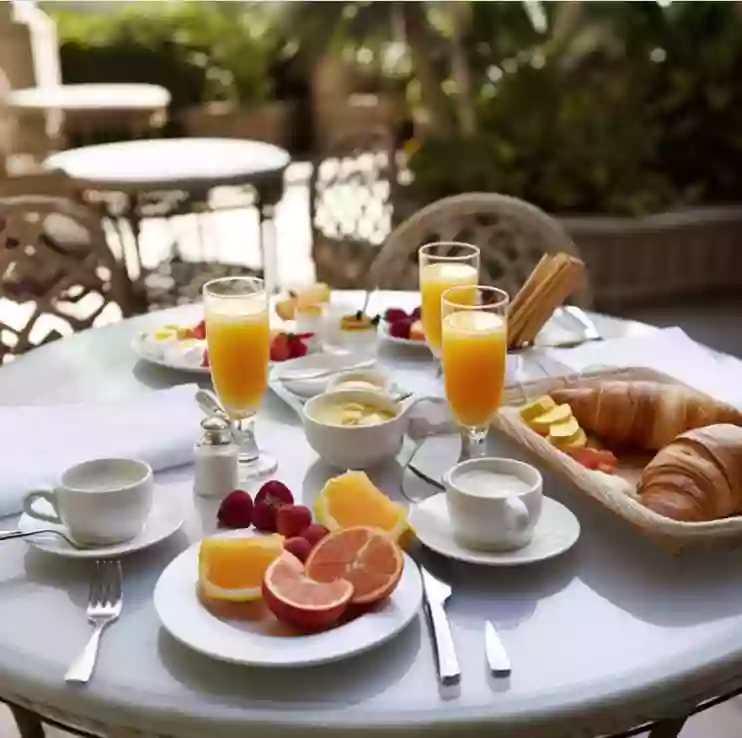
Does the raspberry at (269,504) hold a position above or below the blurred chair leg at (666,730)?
above

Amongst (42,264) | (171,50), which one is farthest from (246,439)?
(171,50)

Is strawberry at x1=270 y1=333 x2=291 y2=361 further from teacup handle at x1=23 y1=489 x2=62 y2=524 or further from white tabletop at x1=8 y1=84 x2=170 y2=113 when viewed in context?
white tabletop at x1=8 y1=84 x2=170 y2=113

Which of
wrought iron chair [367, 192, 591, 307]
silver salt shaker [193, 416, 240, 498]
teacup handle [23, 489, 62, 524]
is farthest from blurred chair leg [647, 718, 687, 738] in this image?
wrought iron chair [367, 192, 591, 307]

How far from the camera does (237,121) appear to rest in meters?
7.26

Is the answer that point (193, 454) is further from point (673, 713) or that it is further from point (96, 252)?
point (96, 252)

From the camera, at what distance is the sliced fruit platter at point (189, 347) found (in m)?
1.50

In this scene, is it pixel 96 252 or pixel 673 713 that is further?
pixel 96 252

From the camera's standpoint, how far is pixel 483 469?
3.44ft

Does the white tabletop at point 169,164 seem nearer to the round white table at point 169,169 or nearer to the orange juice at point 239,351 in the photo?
the round white table at point 169,169

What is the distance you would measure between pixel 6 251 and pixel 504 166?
2.63 m

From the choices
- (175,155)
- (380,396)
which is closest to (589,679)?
(380,396)

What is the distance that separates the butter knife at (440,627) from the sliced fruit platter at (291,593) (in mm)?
19

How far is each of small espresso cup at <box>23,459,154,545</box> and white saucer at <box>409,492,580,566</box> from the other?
10.5 inches

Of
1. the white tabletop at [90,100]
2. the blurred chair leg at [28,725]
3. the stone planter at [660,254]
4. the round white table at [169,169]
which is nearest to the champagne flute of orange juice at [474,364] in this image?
the blurred chair leg at [28,725]
